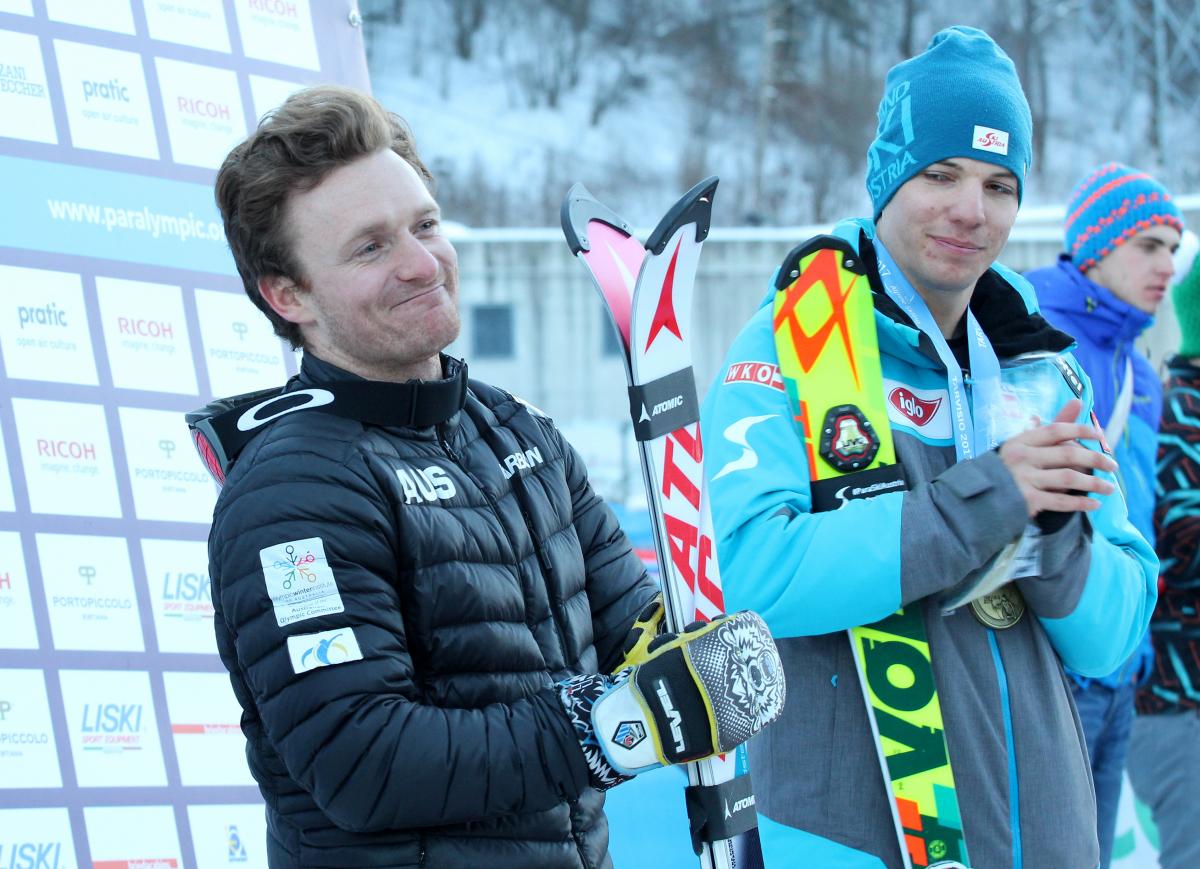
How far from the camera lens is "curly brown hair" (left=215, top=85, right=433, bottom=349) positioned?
5.19 feet

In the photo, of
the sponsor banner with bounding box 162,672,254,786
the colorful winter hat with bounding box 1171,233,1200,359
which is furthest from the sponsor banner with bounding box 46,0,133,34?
the colorful winter hat with bounding box 1171,233,1200,359

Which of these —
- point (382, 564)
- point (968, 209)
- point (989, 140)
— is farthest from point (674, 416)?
point (989, 140)

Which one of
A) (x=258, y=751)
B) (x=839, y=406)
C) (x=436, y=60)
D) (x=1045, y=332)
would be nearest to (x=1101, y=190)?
(x=1045, y=332)

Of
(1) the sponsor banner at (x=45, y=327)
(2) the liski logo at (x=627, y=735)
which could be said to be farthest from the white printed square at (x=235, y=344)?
(2) the liski logo at (x=627, y=735)

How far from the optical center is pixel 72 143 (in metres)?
2.63

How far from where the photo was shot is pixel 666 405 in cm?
175

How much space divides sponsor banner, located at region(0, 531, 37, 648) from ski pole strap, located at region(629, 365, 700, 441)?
1.45m

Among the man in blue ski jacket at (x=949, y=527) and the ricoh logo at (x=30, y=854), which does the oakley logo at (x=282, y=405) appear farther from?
the ricoh logo at (x=30, y=854)

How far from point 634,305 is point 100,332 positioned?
1.46 metres

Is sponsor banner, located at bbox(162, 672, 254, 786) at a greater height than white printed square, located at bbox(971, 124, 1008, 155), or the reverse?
white printed square, located at bbox(971, 124, 1008, 155)

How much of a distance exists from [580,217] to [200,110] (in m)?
1.51

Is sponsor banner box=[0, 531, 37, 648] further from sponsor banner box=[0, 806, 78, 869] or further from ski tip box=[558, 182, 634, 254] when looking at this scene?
ski tip box=[558, 182, 634, 254]

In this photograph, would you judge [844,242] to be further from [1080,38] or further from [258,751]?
[1080,38]

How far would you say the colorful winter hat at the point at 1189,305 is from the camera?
3.58m
